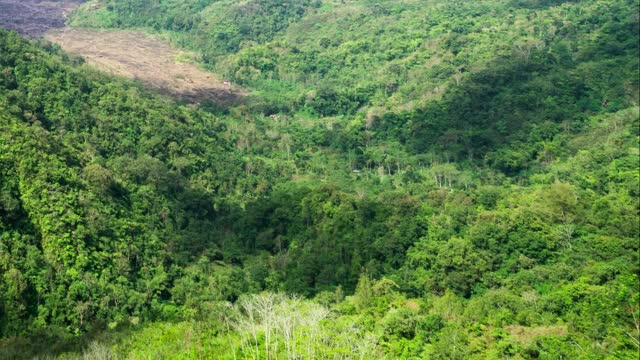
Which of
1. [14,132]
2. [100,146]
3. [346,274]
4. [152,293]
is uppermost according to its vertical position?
[14,132]

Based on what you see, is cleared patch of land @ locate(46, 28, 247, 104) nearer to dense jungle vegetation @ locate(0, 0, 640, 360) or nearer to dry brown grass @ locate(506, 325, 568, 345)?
dense jungle vegetation @ locate(0, 0, 640, 360)

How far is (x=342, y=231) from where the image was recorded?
1877 inches

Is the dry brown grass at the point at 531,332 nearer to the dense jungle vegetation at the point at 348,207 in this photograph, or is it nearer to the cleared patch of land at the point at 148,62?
the dense jungle vegetation at the point at 348,207

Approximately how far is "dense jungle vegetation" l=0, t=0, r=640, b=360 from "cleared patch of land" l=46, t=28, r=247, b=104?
288 inches

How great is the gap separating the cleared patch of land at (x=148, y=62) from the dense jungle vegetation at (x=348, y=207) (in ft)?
24.0

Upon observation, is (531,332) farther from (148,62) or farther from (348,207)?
(148,62)

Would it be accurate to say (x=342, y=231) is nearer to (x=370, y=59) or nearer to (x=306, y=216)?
(x=306, y=216)

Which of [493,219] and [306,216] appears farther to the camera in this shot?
[306,216]

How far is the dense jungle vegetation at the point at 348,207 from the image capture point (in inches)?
1099

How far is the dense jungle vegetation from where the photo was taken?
2792 cm

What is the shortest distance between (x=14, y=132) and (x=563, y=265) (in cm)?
3925

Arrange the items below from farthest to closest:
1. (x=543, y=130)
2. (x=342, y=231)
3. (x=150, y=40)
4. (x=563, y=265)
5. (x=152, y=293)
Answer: (x=150, y=40) → (x=543, y=130) → (x=342, y=231) → (x=152, y=293) → (x=563, y=265)

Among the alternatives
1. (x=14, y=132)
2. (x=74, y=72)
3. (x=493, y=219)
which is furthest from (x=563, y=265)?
(x=74, y=72)

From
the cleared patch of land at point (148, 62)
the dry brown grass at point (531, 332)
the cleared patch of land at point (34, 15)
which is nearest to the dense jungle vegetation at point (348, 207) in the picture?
the dry brown grass at point (531, 332)
